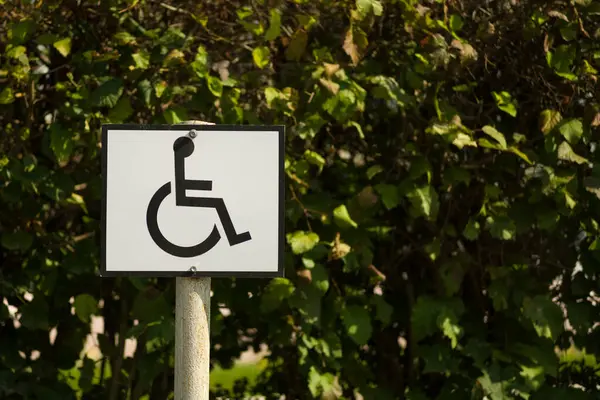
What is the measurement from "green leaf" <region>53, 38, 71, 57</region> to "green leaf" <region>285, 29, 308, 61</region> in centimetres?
73

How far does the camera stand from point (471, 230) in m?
3.49

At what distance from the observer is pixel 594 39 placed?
3.50 meters

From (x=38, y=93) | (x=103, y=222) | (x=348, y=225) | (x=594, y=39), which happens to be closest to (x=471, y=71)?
(x=594, y=39)

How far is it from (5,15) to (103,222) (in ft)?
5.58

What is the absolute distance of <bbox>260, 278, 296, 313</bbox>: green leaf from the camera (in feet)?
11.2

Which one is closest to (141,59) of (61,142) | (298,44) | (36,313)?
(61,142)

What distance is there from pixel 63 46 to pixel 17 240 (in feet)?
2.22

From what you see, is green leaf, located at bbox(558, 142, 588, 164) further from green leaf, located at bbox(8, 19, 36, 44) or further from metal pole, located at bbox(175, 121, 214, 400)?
green leaf, located at bbox(8, 19, 36, 44)

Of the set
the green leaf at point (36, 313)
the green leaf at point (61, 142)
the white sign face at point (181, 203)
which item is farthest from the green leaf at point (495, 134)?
the green leaf at point (36, 313)

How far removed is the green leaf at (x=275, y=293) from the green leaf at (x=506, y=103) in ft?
3.07

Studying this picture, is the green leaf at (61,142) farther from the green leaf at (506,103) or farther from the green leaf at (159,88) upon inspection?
the green leaf at (506,103)

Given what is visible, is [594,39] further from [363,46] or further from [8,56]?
[8,56]

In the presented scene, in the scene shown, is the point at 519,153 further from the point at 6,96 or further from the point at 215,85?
the point at 6,96

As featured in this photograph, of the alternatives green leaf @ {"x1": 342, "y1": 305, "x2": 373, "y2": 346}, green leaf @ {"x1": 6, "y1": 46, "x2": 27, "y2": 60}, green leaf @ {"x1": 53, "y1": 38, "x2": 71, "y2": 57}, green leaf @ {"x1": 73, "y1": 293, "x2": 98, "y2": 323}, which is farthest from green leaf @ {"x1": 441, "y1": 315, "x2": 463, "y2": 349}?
green leaf @ {"x1": 6, "y1": 46, "x2": 27, "y2": 60}
